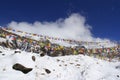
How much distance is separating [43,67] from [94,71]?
7.51 metres

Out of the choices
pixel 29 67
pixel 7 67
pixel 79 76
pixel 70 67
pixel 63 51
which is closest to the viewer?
pixel 7 67

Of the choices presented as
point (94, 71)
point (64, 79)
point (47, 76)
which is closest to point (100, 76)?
point (94, 71)

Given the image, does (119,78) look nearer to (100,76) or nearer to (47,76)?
(100,76)

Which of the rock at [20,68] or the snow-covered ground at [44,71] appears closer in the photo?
the snow-covered ground at [44,71]

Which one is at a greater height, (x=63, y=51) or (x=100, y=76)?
(x=63, y=51)

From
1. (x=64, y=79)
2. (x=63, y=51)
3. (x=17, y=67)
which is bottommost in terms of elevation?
(x=64, y=79)

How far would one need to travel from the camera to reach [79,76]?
25.1 meters

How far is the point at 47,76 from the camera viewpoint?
23469 mm

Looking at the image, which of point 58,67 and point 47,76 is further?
point 58,67

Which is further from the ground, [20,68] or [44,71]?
[20,68]

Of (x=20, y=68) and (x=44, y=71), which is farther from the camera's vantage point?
(x=44, y=71)

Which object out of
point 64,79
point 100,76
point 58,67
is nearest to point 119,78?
point 100,76

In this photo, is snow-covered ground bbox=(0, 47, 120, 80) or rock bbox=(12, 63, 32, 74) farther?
rock bbox=(12, 63, 32, 74)

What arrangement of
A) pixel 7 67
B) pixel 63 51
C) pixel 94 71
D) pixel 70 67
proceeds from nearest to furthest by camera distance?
pixel 7 67
pixel 94 71
pixel 70 67
pixel 63 51
